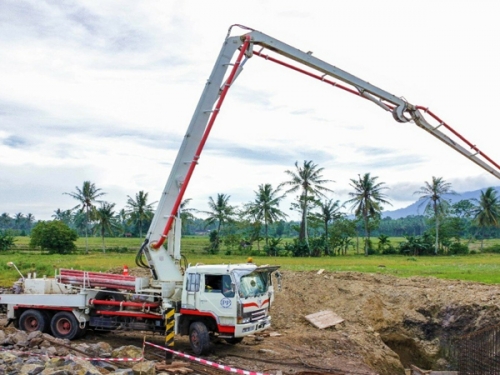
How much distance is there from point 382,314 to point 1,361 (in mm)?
13475

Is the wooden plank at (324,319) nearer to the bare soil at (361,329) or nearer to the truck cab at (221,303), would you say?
the bare soil at (361,329)

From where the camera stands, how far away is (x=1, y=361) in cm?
949

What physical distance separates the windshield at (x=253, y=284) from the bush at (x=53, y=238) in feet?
181

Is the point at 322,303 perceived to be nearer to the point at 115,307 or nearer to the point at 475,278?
the point at 115,307

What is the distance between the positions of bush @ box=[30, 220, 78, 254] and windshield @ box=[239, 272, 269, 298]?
55253mm

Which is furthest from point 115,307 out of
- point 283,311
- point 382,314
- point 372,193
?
point 372,193

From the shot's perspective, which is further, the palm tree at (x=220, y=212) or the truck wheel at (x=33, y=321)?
the palm tree at (x=220, y=212)

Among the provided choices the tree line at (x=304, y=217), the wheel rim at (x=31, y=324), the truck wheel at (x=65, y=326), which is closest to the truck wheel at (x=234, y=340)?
the truck wheel at (x=65, y=326)

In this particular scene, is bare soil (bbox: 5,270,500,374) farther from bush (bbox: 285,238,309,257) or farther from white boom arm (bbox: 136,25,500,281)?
bush (bbox: 285,238,309,257)

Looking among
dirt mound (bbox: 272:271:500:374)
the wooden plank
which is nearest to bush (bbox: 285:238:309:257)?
dirt mound (bbox: 272:271:500:374)

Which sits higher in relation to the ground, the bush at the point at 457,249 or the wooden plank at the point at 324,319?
the bush at the point at 457,249

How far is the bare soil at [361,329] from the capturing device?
13.4 metres

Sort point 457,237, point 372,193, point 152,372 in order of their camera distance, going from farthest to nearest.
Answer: point 457,237, point 372,193, point 152,372

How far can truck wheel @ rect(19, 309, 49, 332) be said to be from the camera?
14.8 metres
